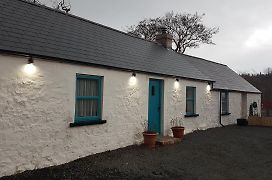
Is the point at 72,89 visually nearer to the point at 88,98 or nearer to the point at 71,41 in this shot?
the point at 88,98

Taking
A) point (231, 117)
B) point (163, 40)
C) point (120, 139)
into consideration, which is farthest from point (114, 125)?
point (231, 117)

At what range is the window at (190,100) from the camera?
14555 mm

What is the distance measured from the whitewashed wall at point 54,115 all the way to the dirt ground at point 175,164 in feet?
1.21

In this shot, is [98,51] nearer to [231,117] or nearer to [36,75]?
[36,75]

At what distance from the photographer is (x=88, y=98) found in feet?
29.2

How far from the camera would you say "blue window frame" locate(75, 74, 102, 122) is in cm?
862

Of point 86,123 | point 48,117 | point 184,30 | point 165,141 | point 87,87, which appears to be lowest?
point 165,141

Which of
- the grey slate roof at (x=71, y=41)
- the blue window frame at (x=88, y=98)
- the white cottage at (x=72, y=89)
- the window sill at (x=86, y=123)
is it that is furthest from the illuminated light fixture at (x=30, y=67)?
the window sill at (x=86, y=123)

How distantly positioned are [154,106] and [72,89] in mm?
4756

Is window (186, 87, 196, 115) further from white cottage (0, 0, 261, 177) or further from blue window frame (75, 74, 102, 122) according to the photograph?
blue window frame (75, 74, 102, 122)

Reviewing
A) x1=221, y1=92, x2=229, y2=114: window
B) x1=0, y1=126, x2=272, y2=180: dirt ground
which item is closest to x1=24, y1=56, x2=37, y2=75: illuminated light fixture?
x1=0, y1=126, x2=272, y2=180: dirt ground

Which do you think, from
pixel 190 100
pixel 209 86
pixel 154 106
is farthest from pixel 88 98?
pixel 209 86

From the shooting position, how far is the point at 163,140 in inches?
430

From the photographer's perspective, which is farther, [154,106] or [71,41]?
[154,106]
